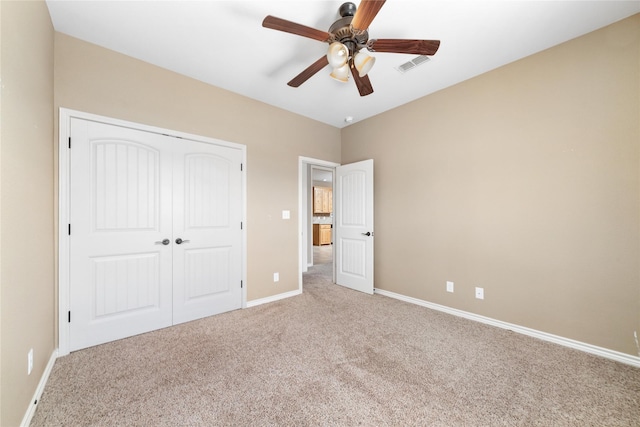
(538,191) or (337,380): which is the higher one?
(538,191)

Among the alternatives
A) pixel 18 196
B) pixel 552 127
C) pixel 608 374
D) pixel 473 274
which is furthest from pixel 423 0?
pixel 608 374

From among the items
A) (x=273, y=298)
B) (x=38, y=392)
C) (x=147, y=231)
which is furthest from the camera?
(x=273, y=298)

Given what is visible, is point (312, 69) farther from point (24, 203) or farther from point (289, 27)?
point (24, 203)

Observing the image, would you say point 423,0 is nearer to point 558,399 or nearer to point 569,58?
point 569,58

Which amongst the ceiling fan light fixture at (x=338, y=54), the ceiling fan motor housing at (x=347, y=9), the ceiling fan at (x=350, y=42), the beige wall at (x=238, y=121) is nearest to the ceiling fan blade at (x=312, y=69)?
the ceiling fan at (x=350, y=42)

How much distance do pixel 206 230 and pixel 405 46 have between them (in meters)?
2.66

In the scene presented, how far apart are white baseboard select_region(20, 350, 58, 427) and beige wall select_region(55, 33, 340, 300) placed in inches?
69.3

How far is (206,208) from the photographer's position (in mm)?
2936

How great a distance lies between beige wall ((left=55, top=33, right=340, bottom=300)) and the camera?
7.37ft

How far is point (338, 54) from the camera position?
5.57ft

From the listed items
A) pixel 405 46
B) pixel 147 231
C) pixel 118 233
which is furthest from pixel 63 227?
pixel 405 46

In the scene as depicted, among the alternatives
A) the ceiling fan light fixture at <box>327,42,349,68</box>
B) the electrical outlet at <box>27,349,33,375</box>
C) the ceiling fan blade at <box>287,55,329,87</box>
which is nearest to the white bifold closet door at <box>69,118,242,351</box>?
the electrical outlet at <box>27,349,33,375</box>

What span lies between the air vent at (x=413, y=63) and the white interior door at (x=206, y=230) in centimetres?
214

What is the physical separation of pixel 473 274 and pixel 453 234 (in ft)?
1.62
